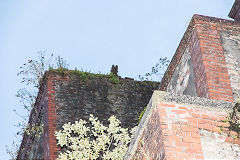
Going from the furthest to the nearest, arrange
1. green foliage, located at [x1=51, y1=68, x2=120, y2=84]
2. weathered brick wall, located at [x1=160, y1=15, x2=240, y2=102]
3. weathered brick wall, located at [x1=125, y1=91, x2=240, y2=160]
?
green foliage, located at [x1=51, y1=68, x2=120, y2=84] → weathered brick wall, located at [x1=160, y1=15, x2=240, y2=102] → weathered brick wall, located at [x1=125, y1=91, x2=240, y2=160]

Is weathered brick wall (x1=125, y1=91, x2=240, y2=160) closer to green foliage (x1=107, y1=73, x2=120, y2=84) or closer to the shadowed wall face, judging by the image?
the shadowed wall face

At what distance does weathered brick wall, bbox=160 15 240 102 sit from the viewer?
8328 mm

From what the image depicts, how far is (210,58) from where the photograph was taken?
8742 millimetres

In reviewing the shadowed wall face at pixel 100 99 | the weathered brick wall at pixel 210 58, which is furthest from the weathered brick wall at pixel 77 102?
the weathered brick wall at pixel 210 58

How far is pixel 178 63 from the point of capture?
10281 millimetres

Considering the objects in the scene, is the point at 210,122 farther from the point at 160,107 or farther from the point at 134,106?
the point at 134,106

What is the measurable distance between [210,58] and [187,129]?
3413 millimetres

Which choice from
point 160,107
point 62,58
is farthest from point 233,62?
point 62,58

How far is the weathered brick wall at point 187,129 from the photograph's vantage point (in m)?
5.51

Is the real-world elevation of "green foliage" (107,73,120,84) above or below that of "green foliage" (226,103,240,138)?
above

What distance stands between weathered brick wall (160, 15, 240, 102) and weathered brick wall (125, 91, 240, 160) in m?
2.17

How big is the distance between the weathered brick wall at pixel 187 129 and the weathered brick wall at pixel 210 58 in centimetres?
217

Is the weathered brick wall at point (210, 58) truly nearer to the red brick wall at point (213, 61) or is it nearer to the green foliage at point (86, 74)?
the red brick wall at point (213, 61)

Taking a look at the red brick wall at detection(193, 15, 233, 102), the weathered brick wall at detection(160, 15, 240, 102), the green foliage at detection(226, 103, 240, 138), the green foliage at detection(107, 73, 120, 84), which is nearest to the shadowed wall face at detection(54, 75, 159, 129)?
the green foliage at detection(107, 73, 120, 84)
